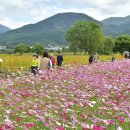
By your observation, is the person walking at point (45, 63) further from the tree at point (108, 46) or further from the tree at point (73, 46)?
the tree at point (108, 46)

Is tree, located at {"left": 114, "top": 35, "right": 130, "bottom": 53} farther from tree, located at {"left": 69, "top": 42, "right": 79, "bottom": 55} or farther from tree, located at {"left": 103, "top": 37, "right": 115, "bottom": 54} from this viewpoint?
tree, located at {"left": 69, "top": 42, "right": 79, "bottom": 55}

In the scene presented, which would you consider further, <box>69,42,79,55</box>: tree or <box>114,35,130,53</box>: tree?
<box>114,35,130,53</box>: tree

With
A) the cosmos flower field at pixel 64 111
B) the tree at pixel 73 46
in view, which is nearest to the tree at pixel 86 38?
the tree at pixel 73 46

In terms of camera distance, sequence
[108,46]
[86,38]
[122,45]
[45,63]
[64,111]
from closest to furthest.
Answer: [64,111] → [45,63] → [86,38] → [108,46] → [122,45]

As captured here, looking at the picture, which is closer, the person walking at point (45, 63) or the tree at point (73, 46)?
the person walking at point (45, 63)

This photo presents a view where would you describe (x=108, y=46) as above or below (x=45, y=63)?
below

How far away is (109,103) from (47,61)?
11.9m

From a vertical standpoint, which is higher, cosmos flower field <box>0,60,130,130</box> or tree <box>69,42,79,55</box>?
cosmos flower field <box>0,60,130,130</box>

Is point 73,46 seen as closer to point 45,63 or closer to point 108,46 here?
point 108,46

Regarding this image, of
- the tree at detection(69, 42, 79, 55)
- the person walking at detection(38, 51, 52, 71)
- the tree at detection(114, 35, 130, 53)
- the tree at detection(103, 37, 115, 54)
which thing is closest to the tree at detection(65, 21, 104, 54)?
the tree at detection(69, 42, 79, 55)

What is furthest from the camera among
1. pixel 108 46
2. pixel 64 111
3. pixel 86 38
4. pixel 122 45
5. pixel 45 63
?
pixel 122 45

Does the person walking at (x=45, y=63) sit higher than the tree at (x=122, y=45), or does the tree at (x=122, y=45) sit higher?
the person walking at (x=45, y=63)

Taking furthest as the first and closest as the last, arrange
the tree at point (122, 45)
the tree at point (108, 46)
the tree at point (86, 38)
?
1. the tree at point (122, 45)
2. the tree at point (108, 46)
3. the tree at point (86, 38)

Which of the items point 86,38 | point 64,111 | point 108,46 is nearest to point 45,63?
point 64,111
